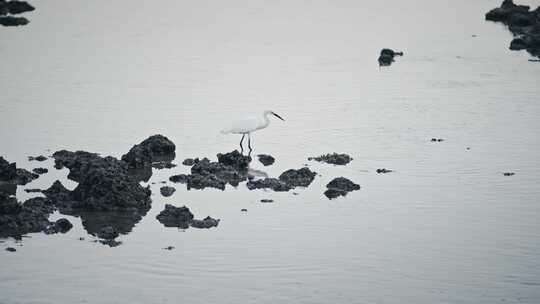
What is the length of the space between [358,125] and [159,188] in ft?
31.1

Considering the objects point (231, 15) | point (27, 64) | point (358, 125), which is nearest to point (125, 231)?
point (358, 125)

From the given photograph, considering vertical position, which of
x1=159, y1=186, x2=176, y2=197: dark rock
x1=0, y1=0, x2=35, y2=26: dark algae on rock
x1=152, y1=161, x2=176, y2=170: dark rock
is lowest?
x1=159, y1=186, x2=176, y2=197: dark rock

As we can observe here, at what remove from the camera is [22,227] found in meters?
17.7

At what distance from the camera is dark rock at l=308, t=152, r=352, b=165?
77.0ft

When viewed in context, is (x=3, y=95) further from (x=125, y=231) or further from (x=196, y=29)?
(x=196, y=29)

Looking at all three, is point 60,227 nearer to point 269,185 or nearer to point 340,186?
point 269,185

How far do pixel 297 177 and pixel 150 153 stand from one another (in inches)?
181

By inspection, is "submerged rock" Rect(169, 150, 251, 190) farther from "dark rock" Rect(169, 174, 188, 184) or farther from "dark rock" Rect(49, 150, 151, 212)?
"dark rock" Rect(49, 150, 151, 212)


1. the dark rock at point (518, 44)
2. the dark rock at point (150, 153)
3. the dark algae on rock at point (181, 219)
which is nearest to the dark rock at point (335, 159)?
the dark rock at point (150, 153)

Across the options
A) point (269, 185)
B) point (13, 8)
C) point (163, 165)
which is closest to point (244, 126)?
point (163, 165)

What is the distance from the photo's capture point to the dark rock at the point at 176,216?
18.6 meters

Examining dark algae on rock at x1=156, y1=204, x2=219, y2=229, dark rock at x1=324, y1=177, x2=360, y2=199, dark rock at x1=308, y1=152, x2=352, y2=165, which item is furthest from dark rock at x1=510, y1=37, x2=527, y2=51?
dark algae on rock at x1=156, y1=204, x2=219, y2=229

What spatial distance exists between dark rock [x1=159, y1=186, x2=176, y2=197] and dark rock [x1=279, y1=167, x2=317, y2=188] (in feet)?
9.60

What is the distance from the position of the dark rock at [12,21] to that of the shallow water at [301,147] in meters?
1.50
